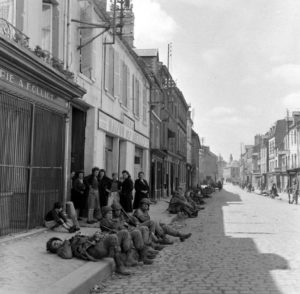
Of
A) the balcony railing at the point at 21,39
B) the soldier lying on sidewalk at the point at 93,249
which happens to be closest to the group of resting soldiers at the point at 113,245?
the soldier lying on sidewalk at the point at 93,249

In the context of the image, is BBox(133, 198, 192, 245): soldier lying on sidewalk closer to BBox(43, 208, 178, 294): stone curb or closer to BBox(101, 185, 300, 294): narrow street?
BBox(101, 185, 300, 294): narrow street

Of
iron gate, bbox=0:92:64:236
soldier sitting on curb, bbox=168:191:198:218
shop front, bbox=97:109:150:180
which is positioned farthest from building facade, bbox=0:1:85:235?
soldier sitting on curb, bbox=168:191:198:218

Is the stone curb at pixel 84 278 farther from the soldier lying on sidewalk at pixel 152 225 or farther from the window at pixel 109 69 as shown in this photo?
the window at pixel 109 69

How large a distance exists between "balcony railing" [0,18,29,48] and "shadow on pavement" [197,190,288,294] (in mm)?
5572

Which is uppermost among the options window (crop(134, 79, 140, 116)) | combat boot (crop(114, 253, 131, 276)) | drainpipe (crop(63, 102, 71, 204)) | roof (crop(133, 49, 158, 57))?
roof (crop(133, 49, 158, 57))

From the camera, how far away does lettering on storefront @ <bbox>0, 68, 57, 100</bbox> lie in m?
8.96

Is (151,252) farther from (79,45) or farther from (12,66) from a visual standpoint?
(79,45)

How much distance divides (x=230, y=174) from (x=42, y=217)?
175318mm

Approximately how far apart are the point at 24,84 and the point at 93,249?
4.13 metres

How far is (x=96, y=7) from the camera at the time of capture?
49.9 feet

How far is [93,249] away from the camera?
752 cm

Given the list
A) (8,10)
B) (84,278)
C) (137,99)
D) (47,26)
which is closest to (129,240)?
(84,278)

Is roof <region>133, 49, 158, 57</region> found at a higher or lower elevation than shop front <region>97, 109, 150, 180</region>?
higher

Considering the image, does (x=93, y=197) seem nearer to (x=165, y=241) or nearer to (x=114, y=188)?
(x=114, y=188)
